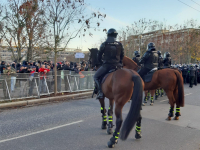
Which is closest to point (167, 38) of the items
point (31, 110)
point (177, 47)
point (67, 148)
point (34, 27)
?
point (177, 47)

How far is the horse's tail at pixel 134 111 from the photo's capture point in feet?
12.4

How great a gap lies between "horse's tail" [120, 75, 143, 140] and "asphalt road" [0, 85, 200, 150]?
1.89ft

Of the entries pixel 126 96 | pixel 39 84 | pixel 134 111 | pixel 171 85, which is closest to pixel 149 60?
pixel 171 85

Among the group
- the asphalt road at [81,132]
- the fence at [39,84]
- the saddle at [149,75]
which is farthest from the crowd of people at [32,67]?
the saddle at [149,75]

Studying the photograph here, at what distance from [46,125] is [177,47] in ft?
108

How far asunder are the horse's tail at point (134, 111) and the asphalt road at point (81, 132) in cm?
58

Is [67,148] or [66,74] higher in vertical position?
[66,74]

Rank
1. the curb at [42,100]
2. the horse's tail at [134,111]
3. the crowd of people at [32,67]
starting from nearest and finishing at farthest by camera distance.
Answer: the horse's tail at [134,111]
the curb at [42,100]
the crowd of people at [32,67]

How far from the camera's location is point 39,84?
999 cm

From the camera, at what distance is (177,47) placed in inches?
1318

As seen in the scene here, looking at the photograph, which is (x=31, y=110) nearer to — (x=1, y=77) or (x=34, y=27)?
(x=1, y=77)

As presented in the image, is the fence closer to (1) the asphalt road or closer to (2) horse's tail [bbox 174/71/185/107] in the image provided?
(1) the asphalt road

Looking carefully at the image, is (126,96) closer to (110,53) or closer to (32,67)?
(110,53)

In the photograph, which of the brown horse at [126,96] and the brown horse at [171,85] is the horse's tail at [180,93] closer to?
the brown horse at [171,85]
